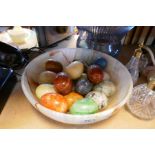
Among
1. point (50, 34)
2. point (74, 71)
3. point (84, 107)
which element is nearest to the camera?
point (84, 107)

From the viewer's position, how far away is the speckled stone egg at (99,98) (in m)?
0.44

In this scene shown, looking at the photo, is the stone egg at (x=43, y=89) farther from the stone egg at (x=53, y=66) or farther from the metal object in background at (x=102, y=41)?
the metal object in background at (x=102, y=41)

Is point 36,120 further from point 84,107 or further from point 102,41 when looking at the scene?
point 102,41

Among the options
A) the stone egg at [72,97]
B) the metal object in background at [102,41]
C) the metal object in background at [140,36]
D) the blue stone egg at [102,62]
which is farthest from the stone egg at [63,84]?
the metal object in background at [140,36]

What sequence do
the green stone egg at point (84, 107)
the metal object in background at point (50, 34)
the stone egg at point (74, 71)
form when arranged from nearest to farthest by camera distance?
the green stone egg at point (84, 107) < the stone egg at point (74, 71) < the metal object in background at point (50, 34)

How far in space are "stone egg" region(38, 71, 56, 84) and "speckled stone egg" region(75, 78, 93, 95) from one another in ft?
0.26

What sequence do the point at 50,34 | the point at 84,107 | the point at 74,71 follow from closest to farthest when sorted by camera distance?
1. the point at 84,107
2. the point at 74,71
3. the point at 50,34

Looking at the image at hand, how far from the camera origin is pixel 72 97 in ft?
1.52

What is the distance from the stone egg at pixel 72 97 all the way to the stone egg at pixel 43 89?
46 mm

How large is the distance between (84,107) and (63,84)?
0.09 m

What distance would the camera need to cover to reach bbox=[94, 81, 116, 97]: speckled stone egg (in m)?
0.49

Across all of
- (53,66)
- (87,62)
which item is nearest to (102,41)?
(87,62)
